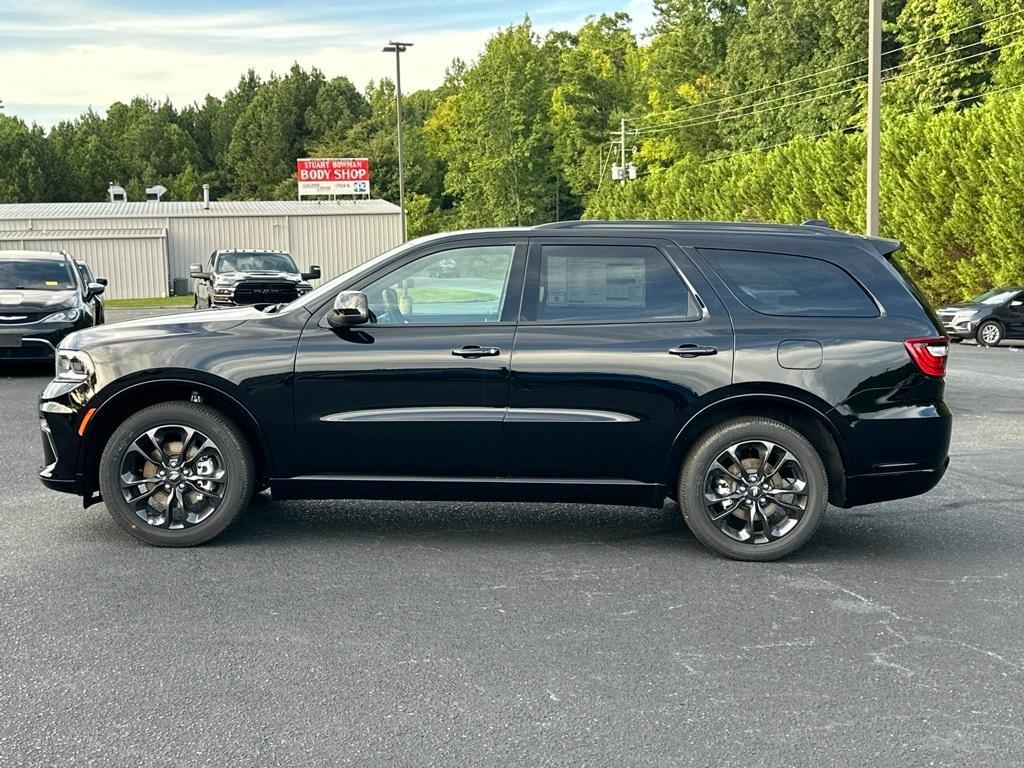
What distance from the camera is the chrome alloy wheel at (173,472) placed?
6.43 meters

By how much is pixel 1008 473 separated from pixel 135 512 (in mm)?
6188

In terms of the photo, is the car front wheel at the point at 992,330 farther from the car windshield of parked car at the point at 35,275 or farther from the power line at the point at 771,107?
the power line at the point at 771,107

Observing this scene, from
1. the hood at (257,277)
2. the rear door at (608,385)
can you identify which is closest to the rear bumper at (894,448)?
the rear door at (608,385)

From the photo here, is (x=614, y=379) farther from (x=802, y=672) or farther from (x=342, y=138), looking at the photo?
(x=342, y=138)

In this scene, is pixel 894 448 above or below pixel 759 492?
above

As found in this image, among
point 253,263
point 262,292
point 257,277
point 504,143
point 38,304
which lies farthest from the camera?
point 504,143

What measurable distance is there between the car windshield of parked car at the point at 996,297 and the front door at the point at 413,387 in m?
23.3

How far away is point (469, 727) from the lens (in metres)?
4.02

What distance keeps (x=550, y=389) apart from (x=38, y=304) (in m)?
11.4

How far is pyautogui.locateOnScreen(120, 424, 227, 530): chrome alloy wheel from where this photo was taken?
6430 millimetres

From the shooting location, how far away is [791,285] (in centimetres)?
646

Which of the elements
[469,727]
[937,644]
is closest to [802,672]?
[937,644]

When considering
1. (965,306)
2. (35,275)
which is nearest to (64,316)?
(35,275)

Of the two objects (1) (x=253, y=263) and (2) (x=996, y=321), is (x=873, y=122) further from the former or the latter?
(1) (x=253, y=263)
